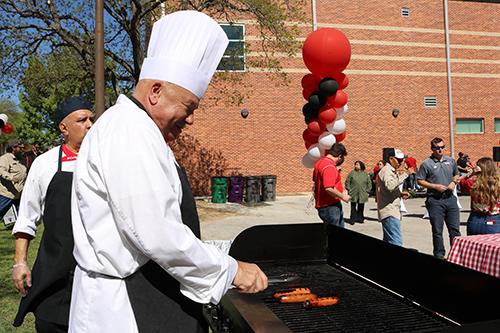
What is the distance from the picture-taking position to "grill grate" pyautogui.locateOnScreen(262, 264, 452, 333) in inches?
98.3

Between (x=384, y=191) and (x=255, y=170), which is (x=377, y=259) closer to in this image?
(x=384, y=191)

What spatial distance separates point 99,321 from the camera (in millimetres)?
1517

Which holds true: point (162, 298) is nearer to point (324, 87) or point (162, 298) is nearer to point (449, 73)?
point (324, 87)

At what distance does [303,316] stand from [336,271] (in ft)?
3.79

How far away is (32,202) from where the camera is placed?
2.65 meters

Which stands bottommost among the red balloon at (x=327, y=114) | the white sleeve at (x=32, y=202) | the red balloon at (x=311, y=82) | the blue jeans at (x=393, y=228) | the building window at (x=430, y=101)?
the blue jeans at (x=393, y=228)

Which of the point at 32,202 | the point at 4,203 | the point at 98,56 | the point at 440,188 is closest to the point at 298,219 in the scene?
the point at 440,188

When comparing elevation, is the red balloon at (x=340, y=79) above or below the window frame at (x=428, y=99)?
below

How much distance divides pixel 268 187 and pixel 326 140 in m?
9.94

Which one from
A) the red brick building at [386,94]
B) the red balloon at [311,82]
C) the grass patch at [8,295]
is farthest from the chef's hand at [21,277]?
the red brick building at [386,94]

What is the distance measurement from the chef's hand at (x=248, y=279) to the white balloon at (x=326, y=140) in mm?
5396

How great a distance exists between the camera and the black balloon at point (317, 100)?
6812mm

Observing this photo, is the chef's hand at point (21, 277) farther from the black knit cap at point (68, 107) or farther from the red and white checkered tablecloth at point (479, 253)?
the red and white checkered tablecloth at point (479, 253)

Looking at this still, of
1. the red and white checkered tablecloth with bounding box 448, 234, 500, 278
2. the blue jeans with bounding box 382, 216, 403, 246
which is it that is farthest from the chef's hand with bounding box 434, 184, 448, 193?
the red and white checkered tablecloth with bounding box 448, 234, 500, 278
